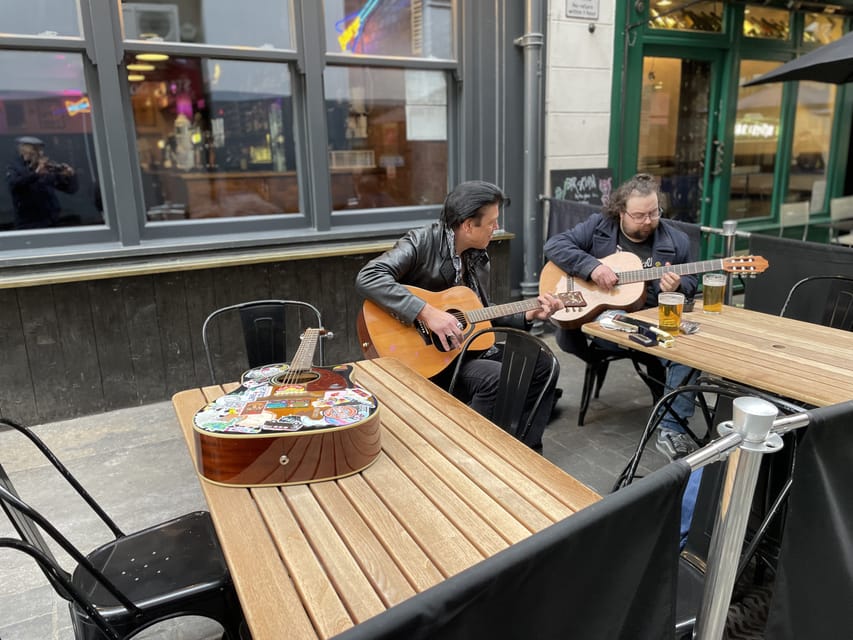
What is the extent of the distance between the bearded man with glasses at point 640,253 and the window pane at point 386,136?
173 centimetres

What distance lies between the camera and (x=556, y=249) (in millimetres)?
3475

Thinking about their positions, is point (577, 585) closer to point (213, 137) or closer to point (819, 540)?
point (819, 540)

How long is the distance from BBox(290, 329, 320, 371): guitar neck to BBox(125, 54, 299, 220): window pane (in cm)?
234

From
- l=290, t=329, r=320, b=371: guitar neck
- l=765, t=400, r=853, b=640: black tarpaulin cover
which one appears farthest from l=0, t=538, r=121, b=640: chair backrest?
l=765, t=400, r=853, b=640: black tarpaulin cover

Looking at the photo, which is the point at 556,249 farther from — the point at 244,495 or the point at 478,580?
the point at 478,580

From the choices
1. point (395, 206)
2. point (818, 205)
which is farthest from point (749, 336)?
point (818, 205)

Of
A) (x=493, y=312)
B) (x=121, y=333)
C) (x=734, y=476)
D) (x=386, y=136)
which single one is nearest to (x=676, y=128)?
(x=386, y=136)

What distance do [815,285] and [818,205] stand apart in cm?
455

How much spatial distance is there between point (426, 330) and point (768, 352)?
1426 mm

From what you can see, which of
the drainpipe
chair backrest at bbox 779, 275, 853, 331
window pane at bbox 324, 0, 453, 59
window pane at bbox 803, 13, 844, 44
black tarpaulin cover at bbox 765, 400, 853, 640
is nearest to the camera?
black tarpaulin cover at bbox 765, 400, 853, 640

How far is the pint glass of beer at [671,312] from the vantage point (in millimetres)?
2729

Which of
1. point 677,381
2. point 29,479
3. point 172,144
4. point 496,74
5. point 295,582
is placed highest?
point 496,74

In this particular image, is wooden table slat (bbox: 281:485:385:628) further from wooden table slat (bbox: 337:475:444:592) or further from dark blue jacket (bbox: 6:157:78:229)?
dark blue jacket (bbox: 6:157:78:229)

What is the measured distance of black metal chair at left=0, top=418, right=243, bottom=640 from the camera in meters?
1.45
